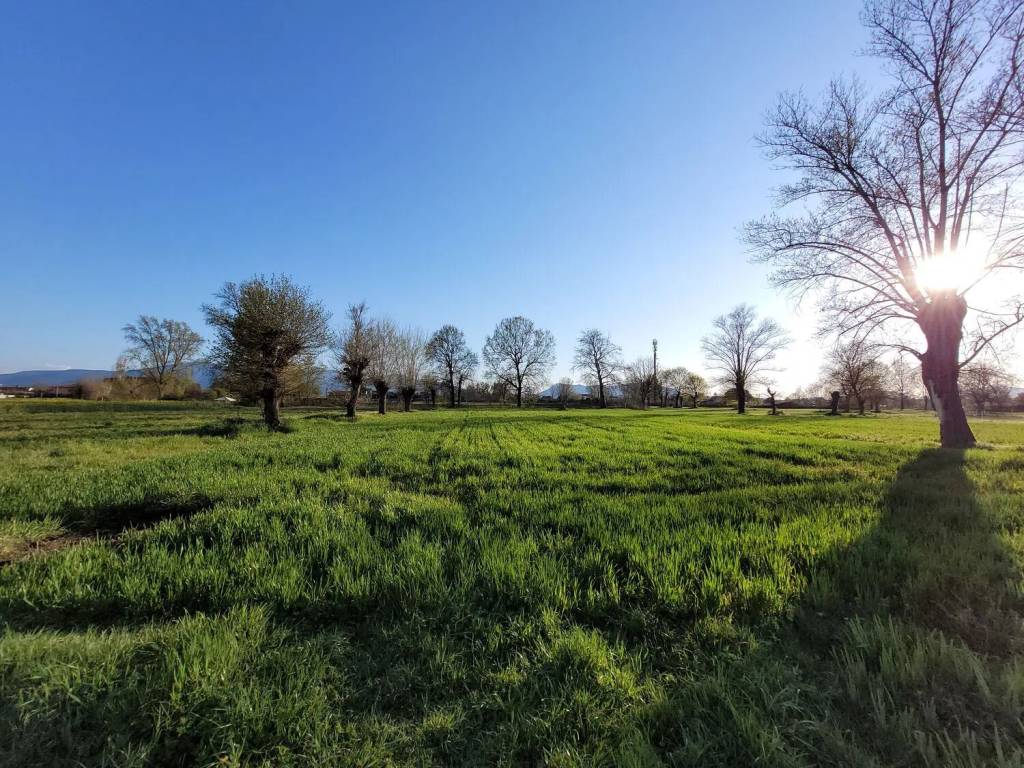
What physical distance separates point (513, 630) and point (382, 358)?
125 feet

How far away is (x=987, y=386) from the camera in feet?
96.4


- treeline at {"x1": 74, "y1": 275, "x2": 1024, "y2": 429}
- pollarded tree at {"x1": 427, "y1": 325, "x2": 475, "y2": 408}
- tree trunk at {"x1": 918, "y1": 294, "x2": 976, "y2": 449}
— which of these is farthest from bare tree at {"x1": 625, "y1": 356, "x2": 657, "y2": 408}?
tree trunk at {"x1": 918, "y1": 294, "x2": 976, "y2": 449}

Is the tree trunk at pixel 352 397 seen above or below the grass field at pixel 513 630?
above

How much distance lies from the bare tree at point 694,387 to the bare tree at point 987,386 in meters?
34.9

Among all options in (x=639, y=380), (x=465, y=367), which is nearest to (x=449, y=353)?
(x=465, y=367)

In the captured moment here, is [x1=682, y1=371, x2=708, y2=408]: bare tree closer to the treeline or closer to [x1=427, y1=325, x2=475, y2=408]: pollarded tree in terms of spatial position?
the treeline

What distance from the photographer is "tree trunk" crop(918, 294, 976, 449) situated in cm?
1259

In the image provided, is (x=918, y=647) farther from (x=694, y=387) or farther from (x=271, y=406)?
(x=694, y=387)

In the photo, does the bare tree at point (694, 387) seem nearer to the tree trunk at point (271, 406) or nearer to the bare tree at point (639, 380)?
the bare tree at point (639, 380)

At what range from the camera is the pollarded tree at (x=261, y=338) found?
19.4m

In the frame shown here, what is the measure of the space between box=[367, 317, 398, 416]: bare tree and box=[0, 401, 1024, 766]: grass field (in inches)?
1201

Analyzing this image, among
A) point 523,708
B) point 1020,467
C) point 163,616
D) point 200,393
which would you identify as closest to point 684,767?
point 523,708

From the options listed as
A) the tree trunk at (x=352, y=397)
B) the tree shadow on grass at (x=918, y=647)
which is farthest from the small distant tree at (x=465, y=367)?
the tree shadow on grass at (x=918, y=647)

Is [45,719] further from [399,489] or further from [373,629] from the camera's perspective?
[399,489]
